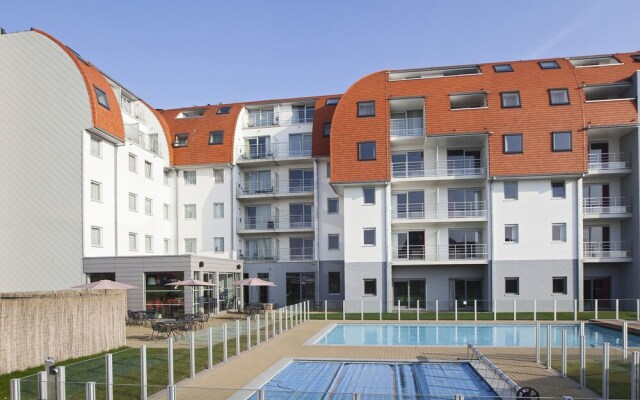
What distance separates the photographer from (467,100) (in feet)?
106

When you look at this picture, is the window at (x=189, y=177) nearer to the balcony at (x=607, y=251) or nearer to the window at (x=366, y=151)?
the window at (x=366, y=151)

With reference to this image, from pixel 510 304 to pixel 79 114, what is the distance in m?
24.8

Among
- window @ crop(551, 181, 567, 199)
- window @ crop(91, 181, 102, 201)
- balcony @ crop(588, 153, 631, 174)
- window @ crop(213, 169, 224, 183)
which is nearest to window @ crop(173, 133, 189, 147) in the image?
window @ crop(213, 169, 224, 183)

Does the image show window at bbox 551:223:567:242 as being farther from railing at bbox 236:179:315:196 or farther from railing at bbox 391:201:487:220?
railing at bbox 236:179:315:196

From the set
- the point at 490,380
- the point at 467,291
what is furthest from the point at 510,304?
the point at 490,380

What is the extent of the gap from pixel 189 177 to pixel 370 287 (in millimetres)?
15711

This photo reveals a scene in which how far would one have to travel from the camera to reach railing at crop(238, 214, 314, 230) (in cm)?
3616

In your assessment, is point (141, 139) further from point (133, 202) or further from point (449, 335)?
point (449, 335)

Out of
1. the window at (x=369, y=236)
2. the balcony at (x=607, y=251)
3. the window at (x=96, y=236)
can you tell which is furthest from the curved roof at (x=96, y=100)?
the balcony at (x=607, y=251)

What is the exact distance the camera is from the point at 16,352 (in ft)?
39.3

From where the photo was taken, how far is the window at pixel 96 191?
27.3 meters

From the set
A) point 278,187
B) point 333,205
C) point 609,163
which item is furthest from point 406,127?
point 609,163

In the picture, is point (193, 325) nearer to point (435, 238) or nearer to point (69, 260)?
point (69, 260)

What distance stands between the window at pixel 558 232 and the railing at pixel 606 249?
2.14 meters
